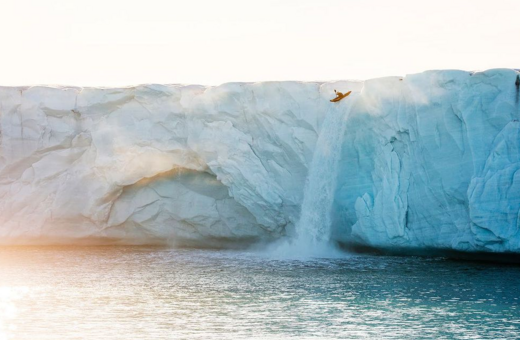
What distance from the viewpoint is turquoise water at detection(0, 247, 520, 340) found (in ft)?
33.1

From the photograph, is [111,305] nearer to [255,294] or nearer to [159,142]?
[255,294]

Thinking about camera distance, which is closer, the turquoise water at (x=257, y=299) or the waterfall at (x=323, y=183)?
the turquoise water at (x=257, y=299)

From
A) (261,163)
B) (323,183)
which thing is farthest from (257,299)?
(261,163)

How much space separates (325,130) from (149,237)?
18.6 feet

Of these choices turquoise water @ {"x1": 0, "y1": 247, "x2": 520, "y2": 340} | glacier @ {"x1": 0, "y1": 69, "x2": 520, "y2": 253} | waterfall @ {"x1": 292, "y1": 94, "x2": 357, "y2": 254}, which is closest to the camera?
turquoise water @ {"x1": 0, "y1": 247, "x2": 520, "y2": 340}

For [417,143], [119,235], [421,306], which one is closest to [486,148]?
[417,143]

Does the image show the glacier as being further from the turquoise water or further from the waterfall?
the turquoise water

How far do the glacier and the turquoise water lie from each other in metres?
1.22

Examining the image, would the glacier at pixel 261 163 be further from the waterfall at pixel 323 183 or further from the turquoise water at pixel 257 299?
the turquoise water at pixel 257 299

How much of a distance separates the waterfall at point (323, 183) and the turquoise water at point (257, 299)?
1.73 metres

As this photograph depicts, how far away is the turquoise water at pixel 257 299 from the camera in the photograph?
10102 mm

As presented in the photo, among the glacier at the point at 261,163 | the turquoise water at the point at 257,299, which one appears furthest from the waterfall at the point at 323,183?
the turquoise water at the point at 257,299

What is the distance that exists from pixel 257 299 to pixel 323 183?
6761 mm

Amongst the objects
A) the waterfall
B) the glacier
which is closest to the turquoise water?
the glacier
